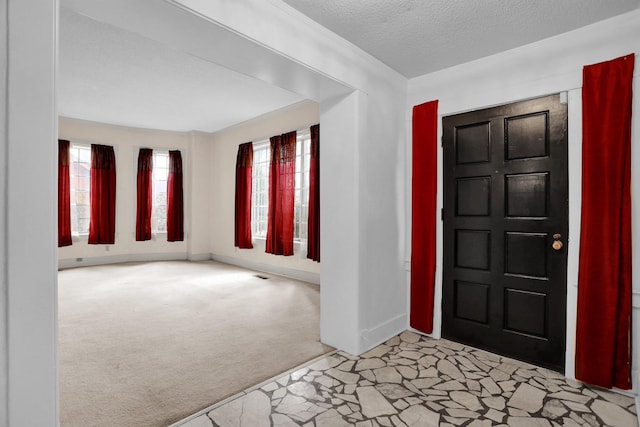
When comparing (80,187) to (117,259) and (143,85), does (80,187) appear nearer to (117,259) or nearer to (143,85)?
(117,259)

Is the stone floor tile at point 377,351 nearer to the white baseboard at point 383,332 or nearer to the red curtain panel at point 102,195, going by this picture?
the white baseboard at point 383,332

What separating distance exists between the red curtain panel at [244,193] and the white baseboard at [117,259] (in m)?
1.93

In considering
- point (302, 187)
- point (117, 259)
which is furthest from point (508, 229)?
point (117, 259)

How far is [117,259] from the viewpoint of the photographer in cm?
712

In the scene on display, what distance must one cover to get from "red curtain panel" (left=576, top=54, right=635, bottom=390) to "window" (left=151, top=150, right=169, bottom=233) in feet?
24.3

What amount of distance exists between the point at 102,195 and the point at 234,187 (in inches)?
102

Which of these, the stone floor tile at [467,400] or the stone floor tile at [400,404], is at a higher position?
the stone floor tile at [467,400]

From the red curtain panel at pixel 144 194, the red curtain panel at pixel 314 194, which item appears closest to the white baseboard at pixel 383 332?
the red curtain panel at pixel 314 194

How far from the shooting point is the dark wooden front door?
264cm

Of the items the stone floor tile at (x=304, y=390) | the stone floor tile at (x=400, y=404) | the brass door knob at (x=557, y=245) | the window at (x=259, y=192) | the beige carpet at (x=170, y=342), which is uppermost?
the window at (x=259, y=192)

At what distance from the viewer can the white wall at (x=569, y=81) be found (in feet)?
7.54

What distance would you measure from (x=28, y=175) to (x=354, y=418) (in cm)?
204

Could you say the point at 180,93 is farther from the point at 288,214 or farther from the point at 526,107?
the point at 526,107

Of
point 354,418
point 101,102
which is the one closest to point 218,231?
point 101,102
